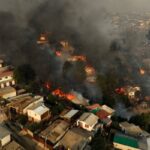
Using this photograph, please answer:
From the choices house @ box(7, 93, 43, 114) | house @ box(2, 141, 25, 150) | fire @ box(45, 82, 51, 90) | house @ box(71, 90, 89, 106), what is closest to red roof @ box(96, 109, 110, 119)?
house @ box(71, 90, 89, 106)

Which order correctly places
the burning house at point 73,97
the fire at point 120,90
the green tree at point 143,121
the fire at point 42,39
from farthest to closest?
the fire at point 42,39
the fire at point 120,90
the burning house at point 73,97
the green tree at point 143,121

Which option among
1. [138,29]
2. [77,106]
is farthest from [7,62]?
[138,29]

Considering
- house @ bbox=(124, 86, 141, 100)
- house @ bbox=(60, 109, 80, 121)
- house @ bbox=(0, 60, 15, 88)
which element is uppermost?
house @ bbox=(0, 60, 15, 88)

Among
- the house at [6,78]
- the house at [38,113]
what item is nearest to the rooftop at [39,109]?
the house at [38,113]

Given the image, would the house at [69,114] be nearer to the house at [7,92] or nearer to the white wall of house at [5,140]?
the white wall of house at [5,140]

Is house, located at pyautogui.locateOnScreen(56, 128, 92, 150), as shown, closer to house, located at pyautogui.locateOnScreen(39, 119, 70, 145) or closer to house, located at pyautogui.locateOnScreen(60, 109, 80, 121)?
house, located at pyautogui.locateOnScreen(39, 119, 70, 145)
